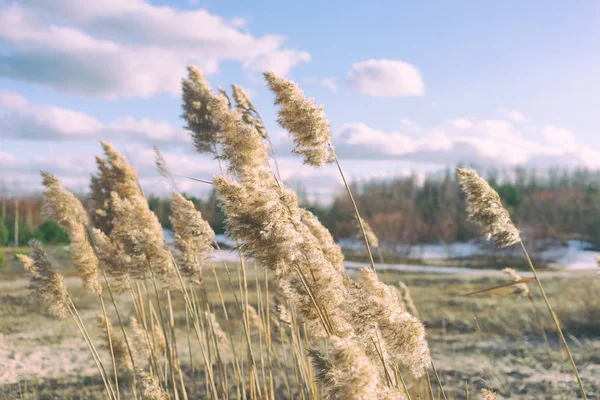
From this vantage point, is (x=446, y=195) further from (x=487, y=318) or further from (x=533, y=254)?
(x=487, y=318)

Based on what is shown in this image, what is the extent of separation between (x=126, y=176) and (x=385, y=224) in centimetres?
1696

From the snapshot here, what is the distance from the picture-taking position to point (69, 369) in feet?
20.0

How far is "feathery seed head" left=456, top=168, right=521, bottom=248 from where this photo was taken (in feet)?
6.83

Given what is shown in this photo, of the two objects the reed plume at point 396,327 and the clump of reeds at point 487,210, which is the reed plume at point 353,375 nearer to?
the reed plume at point 396,327

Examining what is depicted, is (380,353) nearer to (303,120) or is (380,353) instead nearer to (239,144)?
(303,120)

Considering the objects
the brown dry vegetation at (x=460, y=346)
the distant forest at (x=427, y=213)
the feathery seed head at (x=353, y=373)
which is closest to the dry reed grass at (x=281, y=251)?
the feathery seed head at (x=353, y=373)

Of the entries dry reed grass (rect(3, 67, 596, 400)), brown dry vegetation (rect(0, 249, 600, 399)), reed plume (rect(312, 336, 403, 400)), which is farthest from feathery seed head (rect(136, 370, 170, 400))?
reed plume (rect(312, 336, 403, 400))

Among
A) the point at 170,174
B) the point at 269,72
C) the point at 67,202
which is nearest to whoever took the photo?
the point at 269,72

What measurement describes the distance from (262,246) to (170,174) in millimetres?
1952

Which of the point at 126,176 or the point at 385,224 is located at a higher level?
the point at 126,176

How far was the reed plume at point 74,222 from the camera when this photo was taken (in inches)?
121

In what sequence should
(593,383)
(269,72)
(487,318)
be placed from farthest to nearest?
(487,318)
(593,383)
(269,72)

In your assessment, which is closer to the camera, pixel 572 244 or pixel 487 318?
pixel 487 318

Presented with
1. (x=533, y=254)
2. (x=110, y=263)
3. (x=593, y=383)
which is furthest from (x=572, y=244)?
(x=110, y=263)
